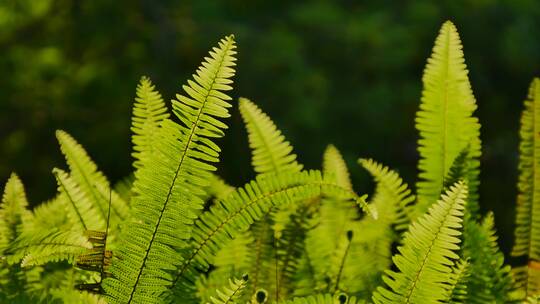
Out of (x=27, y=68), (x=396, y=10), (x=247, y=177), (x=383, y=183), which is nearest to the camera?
(x=383, y=183)

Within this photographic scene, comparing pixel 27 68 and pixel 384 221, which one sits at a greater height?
pixel 27 68

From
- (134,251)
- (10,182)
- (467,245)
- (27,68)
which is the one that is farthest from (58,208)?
(27,68)

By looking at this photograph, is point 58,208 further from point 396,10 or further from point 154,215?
point 396,10

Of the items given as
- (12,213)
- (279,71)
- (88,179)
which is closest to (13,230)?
(12,213)

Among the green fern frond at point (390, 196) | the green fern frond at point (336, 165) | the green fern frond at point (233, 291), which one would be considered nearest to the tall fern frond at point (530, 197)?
the green fern frond at point (390, 196)

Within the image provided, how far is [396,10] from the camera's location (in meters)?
7.24

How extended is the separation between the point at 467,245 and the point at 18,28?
17.5 feet

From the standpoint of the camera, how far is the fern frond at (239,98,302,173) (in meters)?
1.30

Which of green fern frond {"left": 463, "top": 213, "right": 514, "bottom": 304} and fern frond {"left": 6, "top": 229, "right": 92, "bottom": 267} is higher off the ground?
fern frond {"left": 6, "top": 229, "right": 92, "bottom": 267}

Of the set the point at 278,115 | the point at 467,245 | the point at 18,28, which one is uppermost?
the point at 18,28

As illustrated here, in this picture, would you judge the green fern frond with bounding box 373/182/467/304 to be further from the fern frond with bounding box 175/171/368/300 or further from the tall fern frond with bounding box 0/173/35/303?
the tall fern frond with bounding box 0/173/35/303

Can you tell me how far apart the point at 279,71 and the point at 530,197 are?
205 inches

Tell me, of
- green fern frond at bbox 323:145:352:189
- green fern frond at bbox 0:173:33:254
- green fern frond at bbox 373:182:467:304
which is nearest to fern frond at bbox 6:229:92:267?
green fern frond at bbox 0:173:33:254

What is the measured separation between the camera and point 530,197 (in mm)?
1282
